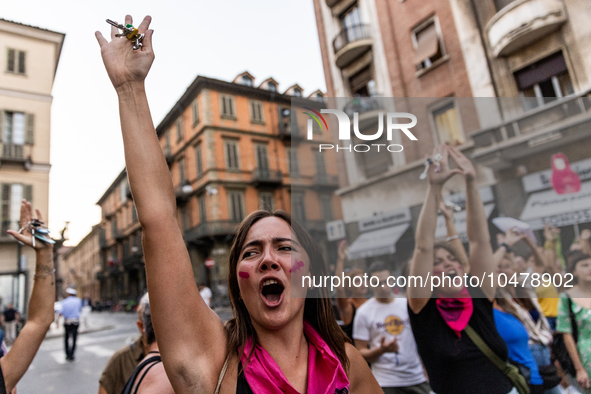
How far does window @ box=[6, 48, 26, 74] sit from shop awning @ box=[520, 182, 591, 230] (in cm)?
1945

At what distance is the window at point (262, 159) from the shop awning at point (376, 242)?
25091 millimetres

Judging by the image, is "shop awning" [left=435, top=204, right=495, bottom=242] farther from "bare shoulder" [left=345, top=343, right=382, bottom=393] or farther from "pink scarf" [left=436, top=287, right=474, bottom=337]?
"bare shoulder" [left=345, top=343, right=382, bottom=393]

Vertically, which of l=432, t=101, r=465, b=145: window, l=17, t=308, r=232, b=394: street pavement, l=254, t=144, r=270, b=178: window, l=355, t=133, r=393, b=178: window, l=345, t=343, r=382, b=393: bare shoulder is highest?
l=254, t=144, r=270, b=178: window

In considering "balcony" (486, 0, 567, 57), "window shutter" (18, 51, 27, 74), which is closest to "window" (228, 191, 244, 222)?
"window shutter" (18, 51, 27, 74)

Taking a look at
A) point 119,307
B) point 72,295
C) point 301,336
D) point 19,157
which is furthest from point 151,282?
point 119,307

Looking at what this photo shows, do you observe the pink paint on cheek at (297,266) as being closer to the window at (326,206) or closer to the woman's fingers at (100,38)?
the window at (326,206)

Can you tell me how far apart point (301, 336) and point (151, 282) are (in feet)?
1.99

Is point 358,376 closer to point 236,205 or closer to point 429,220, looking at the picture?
point 429,220

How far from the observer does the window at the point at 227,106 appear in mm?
26938

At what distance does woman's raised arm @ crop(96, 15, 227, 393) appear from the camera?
112cm

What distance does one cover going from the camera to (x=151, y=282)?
3.67 ft

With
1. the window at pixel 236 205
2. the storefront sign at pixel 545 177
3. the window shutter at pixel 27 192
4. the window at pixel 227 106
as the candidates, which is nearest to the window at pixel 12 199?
the window shutter at pixel 27 192

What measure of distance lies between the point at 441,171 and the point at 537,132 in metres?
0.58

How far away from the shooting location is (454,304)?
2.26m
